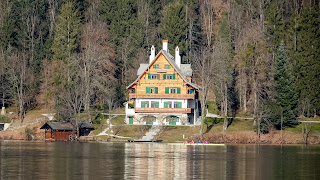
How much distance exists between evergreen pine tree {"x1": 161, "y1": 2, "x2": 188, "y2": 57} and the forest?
19cm

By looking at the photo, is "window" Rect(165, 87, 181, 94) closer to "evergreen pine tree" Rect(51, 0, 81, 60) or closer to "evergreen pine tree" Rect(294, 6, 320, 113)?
"evergreen pine tree" Rect(294, 6, 320, 113)

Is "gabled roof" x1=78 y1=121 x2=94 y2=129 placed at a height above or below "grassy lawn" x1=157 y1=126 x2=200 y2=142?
above

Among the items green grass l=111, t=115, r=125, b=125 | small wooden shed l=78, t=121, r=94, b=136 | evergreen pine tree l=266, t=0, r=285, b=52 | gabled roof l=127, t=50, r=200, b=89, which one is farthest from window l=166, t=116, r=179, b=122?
evergreen pine tree l=266, t=0, r=285, b=52

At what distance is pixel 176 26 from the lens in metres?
149

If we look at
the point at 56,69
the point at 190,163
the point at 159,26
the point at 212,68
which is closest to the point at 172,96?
the point at 212,68

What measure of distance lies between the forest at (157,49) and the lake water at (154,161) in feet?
59.0

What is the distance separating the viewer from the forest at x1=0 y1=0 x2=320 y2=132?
125100mm

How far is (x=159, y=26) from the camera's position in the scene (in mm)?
158250

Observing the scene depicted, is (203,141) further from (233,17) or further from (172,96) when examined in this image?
(233,17)

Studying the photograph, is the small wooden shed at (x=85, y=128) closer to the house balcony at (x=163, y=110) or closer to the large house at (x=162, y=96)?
the large house at (x=162, y=96)

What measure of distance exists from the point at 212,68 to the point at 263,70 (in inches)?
398

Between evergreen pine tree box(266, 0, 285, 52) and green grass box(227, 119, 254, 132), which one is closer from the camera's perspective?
green grass box(227, 119, 254, 132)

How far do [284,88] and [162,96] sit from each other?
20.1 m

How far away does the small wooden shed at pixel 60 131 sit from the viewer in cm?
11862
